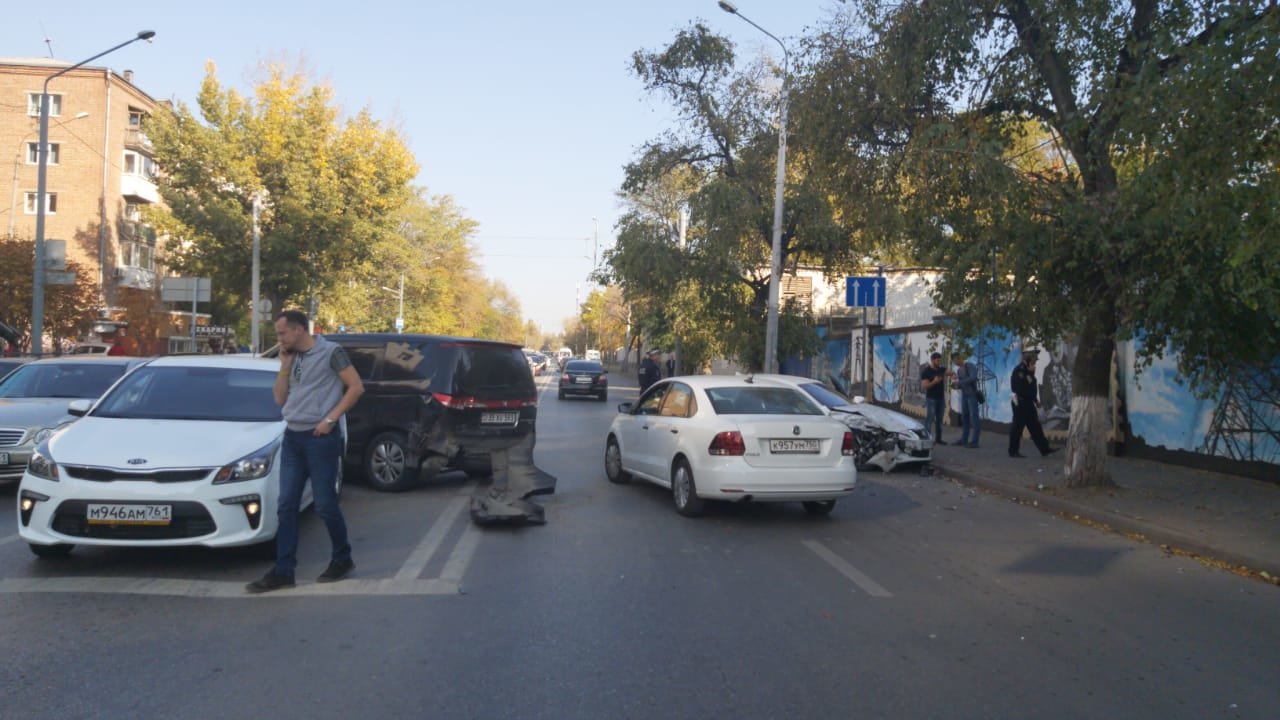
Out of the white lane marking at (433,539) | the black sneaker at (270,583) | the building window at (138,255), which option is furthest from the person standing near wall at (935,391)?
the building window at (138,255)

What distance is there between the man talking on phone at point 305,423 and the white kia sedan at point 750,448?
4.08 meters

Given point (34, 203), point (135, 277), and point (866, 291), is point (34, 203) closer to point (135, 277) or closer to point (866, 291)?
point (135, 277)

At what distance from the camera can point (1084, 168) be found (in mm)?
11266

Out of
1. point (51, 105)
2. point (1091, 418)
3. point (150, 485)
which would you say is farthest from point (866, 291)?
point (51, 105)

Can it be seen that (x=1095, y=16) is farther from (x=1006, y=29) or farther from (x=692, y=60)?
(x=692, y=60)

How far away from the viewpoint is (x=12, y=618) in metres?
5.49

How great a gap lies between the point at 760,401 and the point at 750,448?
0.90 metres

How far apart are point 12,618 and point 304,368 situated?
219 centimetres

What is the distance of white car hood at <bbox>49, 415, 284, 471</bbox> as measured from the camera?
6520 mm

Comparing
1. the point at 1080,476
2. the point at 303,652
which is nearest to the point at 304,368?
the point at 303,652

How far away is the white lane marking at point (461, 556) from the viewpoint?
6.88 meters

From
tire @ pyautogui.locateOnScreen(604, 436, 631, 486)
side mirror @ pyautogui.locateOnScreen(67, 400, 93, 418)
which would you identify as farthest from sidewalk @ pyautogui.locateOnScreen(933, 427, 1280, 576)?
side mirror @ pyautogui.locateOnScreen(67, 400, 93, 418)

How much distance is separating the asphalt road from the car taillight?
2.54 feet

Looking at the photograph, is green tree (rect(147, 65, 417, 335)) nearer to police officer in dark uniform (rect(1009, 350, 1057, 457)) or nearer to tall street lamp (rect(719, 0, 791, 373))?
tall street lamp (rect(719, 0, 791, 373))
